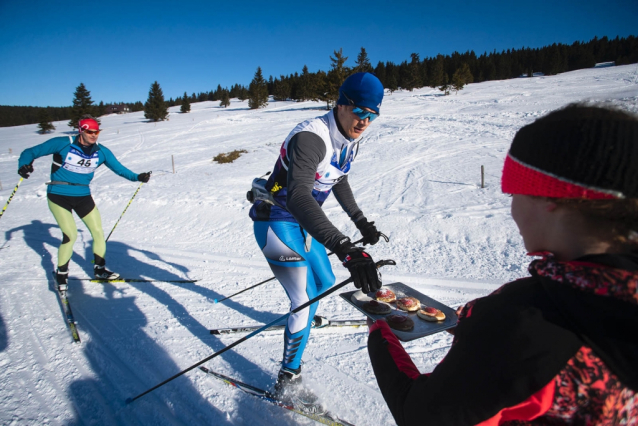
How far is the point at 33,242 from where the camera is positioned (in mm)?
6285

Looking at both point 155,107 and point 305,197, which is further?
point 155,107

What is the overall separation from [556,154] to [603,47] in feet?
274

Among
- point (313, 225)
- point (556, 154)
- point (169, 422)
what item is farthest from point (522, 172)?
point (169, 422)

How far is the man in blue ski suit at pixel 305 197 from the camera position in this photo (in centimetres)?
199

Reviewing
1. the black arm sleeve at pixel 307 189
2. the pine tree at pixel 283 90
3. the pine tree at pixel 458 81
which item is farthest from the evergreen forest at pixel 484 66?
the black arm sleeve at pixel 307 189

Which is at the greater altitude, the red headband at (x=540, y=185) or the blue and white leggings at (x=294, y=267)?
the red headband at (x=540, y=185)

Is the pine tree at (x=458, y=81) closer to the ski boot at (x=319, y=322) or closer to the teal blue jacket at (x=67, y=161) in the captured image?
the teal blue jacket at (x=67, y=161)

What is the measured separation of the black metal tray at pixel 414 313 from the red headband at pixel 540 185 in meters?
1.07

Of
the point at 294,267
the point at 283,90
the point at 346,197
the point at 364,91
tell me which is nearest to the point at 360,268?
the point at 294,267

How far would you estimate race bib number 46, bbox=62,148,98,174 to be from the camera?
450 centimetres

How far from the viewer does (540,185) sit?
74 cm


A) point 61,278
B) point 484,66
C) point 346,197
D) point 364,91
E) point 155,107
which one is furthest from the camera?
point 484,66

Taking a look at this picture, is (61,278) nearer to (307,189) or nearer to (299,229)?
(299,229)

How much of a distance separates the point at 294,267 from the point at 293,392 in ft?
3.43
